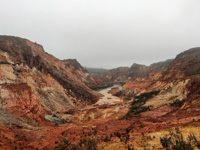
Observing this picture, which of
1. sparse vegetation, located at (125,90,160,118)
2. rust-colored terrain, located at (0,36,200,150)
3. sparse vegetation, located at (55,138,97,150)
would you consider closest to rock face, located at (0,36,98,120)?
rust-colored terrain, located at (0,36,200,150)

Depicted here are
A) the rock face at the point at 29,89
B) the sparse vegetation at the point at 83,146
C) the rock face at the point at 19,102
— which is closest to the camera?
the sparse vegetation at the point at 83,146

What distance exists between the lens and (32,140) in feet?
44.2

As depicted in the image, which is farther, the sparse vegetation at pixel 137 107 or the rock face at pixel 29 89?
the sparse vegetation at pixel 137 107

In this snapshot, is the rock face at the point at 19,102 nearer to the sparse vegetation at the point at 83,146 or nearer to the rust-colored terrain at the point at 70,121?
the rust-colored terrain at the point at 70,121

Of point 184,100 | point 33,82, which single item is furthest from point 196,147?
point 33,82

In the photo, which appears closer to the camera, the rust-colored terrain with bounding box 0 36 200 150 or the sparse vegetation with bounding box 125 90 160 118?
the rust-colored terrain with bounding box 0 36 200 150

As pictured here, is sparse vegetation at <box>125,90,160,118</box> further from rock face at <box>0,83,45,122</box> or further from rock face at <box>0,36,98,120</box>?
rock face at <box>0,36,98,120</box>

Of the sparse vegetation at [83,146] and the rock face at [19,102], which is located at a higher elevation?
the rock face at [19,102]

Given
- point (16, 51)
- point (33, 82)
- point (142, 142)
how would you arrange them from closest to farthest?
point (142, 142), point (33, 82), point (16, 51)

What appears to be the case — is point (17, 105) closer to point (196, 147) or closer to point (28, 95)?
point (28, 95)

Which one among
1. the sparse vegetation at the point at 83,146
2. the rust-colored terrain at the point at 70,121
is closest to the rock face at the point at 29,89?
the rust-colored terrain at the point at 70,121

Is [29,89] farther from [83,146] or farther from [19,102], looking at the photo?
[83,146]

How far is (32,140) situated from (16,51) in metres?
44.4

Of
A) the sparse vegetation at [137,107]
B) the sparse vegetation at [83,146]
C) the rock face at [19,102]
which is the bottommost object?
the sparse vegetation at [137,107]
